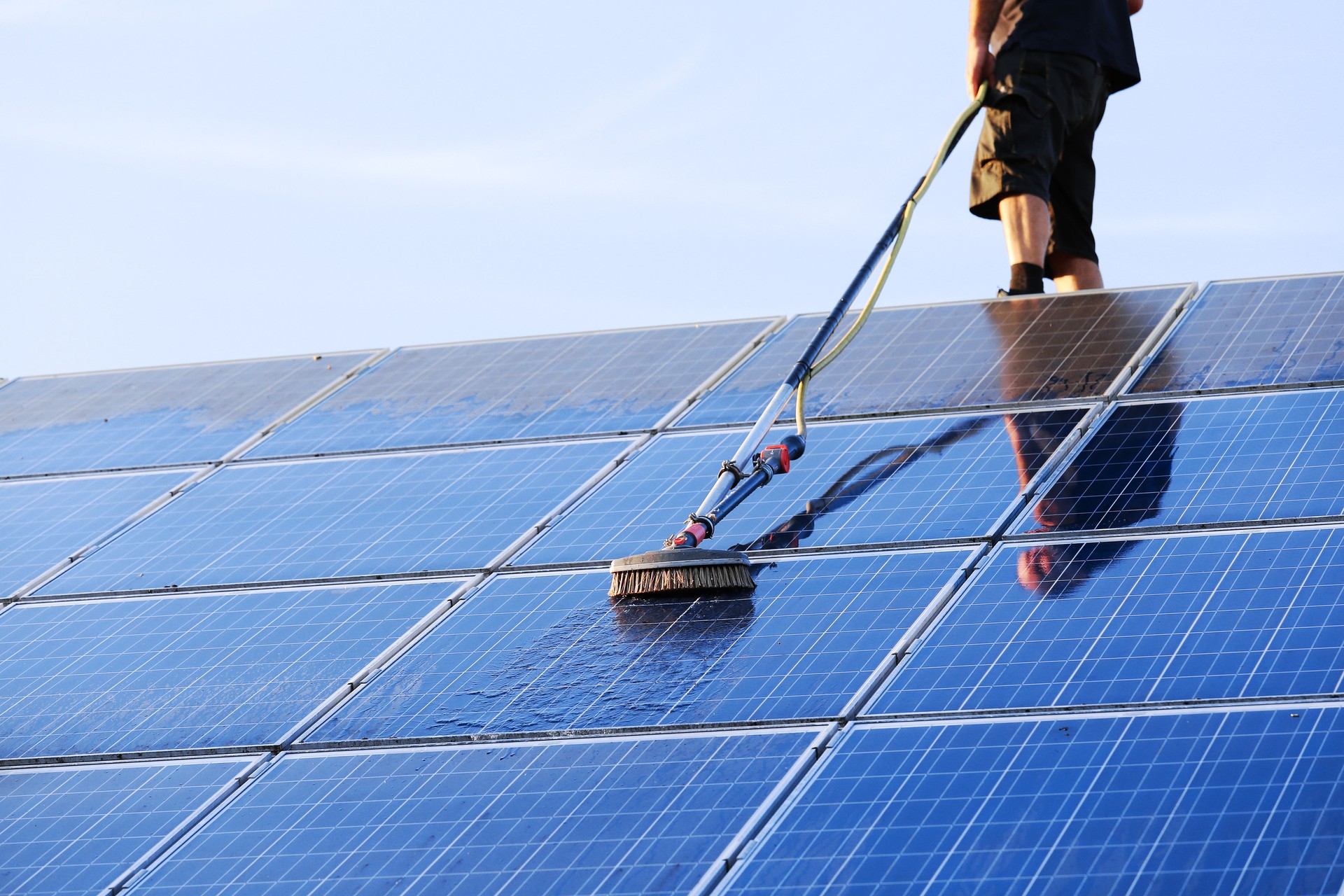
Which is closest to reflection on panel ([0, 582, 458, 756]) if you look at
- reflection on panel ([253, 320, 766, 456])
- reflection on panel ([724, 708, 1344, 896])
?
reflection on panel ([253, 320, 766, 456])

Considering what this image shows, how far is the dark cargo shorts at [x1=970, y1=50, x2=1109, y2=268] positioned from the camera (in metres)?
9.37

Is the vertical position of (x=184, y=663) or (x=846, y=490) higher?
(x=184, y=663)

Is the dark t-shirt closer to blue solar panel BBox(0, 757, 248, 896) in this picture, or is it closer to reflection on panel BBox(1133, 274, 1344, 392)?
reflection on panel BBox(1133, 274, 1344, 392)

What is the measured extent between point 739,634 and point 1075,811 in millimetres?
1474

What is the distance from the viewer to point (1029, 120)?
9.43 m

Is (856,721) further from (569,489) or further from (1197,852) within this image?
(569,489)

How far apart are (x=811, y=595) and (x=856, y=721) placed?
0.87 metres

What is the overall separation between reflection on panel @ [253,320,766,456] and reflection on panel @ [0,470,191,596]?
0.59m

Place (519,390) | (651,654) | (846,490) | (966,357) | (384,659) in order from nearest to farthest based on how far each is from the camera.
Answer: (651,654) < (384,659) < (846,490) < (966,357) < (519,390)

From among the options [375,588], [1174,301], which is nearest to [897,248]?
[1174,301]

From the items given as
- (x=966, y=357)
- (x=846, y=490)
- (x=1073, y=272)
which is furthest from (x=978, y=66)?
(x=846, y=490)

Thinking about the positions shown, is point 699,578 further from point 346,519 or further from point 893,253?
point 893,253

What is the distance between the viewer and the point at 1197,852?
160 inches

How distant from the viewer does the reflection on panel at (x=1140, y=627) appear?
4855 mm
